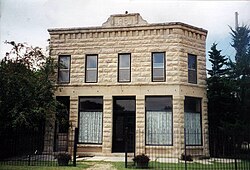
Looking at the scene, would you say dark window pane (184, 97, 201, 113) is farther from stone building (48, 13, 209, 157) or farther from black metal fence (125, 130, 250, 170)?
black metal fence (125, 130, 250, 170)

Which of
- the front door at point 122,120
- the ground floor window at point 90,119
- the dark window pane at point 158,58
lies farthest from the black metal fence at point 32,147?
the dark window pane at point 158,58

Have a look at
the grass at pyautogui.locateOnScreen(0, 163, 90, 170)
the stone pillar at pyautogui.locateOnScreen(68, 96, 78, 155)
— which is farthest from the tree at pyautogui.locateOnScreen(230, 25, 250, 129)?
the stone pillar at pyautogui.locateOnScreen(68, 96, 78, 155)

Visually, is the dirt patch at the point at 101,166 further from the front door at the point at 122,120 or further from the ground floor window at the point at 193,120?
the ground floor window at the point at 193,120

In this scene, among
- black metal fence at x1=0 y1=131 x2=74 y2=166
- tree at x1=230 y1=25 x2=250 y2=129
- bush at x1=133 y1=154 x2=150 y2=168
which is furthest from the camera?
tree at x1=230 y1=25 x2=250 y2=129

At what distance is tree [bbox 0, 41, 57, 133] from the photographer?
454 inches

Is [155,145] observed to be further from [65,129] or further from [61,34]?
[61,34]

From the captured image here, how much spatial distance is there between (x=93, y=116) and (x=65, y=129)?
134 cm

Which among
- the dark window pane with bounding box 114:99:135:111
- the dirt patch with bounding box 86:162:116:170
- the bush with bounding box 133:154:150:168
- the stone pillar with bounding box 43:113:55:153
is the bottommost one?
the dirt patch with bounding box 86:162:116:170

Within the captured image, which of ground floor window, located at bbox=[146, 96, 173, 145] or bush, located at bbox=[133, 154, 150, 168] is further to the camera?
ground floor window, located at bbox=[146, 96, 173, 145]

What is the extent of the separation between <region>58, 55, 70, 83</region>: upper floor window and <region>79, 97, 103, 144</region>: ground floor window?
3.89 ft

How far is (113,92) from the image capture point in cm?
1329

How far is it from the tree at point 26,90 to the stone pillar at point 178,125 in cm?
489

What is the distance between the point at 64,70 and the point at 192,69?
5.68 m

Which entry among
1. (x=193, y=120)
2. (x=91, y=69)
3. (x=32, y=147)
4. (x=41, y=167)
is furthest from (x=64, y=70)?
(x=193, y=120)
